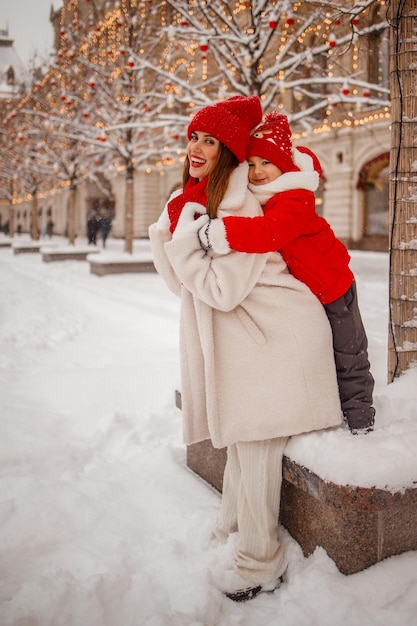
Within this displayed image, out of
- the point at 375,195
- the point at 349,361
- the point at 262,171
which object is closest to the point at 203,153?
the point at 262,171

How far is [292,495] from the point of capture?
2.63 metres

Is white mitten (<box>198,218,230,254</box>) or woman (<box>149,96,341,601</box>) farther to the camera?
woman (<box>149,96,341,601</box>)

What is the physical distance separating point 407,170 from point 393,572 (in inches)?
86.5

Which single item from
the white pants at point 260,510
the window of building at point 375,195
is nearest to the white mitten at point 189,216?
the white pants at point 260,510

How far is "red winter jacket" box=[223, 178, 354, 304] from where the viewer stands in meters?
2.23

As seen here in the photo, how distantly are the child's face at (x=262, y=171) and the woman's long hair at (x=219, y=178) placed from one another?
0.30 feet

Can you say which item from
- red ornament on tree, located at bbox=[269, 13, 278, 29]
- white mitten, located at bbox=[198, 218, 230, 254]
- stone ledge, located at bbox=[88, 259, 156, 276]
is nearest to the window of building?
stone ledge, located at bbox=[88, 259, 156, 276]

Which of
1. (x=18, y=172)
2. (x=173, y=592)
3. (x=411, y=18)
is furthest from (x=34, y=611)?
(x=18, y=172)

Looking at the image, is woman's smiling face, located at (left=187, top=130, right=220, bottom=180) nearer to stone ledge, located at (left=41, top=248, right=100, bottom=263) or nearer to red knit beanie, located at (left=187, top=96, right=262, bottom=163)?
red knit beanie, located at (left=187, top=96, right=262, bottom=163)

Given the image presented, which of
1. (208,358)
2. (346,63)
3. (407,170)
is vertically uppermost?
(346,63)

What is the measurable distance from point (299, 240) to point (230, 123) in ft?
2.07

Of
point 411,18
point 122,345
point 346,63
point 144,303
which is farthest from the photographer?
point 346,63

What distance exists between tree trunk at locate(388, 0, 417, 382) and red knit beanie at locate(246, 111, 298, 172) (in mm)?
1004

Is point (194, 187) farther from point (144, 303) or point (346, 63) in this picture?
point (346, 63)
